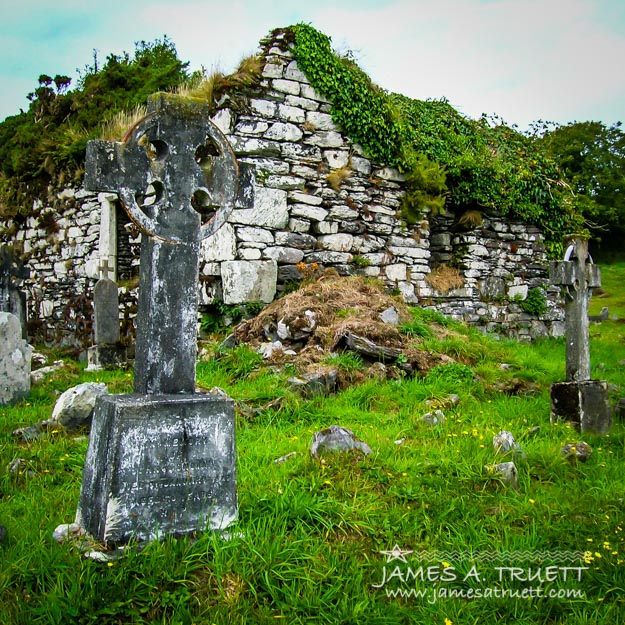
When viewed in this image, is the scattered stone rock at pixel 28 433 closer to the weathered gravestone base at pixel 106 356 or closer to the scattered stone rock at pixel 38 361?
the weathered gravestone base at pixel 106 356

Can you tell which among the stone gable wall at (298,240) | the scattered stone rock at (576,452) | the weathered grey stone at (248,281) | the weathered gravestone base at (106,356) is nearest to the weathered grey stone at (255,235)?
the stone gable wall at (298,240)

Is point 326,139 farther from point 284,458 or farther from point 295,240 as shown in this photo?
point 284,458

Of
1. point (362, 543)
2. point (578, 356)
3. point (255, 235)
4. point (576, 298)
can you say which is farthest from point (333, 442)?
point (255, 235)

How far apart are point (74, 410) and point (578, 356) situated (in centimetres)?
453

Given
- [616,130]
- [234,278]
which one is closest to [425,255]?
[234,278]

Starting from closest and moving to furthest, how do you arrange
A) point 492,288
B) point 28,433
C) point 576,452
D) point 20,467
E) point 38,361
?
point 20,467 < point 576,452 < point 28,433 < point 38,361 < point 492,288

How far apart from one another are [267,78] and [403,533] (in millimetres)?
7079

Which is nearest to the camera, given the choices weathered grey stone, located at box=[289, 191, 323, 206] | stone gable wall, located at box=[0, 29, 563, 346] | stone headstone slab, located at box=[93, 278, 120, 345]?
stone gable wall, located at box=[0, 29, 563, 346]

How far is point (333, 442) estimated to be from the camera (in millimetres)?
3633

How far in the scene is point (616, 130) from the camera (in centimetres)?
2438

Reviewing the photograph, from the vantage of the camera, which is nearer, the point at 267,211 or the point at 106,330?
the point at 267,211

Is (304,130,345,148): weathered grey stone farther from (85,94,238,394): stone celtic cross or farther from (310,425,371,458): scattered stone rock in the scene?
(310,425,371,458): scattered stone rock

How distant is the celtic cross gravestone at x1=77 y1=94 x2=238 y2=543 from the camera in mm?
2695

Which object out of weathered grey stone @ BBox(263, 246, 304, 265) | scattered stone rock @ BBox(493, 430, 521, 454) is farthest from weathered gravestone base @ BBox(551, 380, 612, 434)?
weathered grey stone @ BBox(263, 246, 304, 265)
